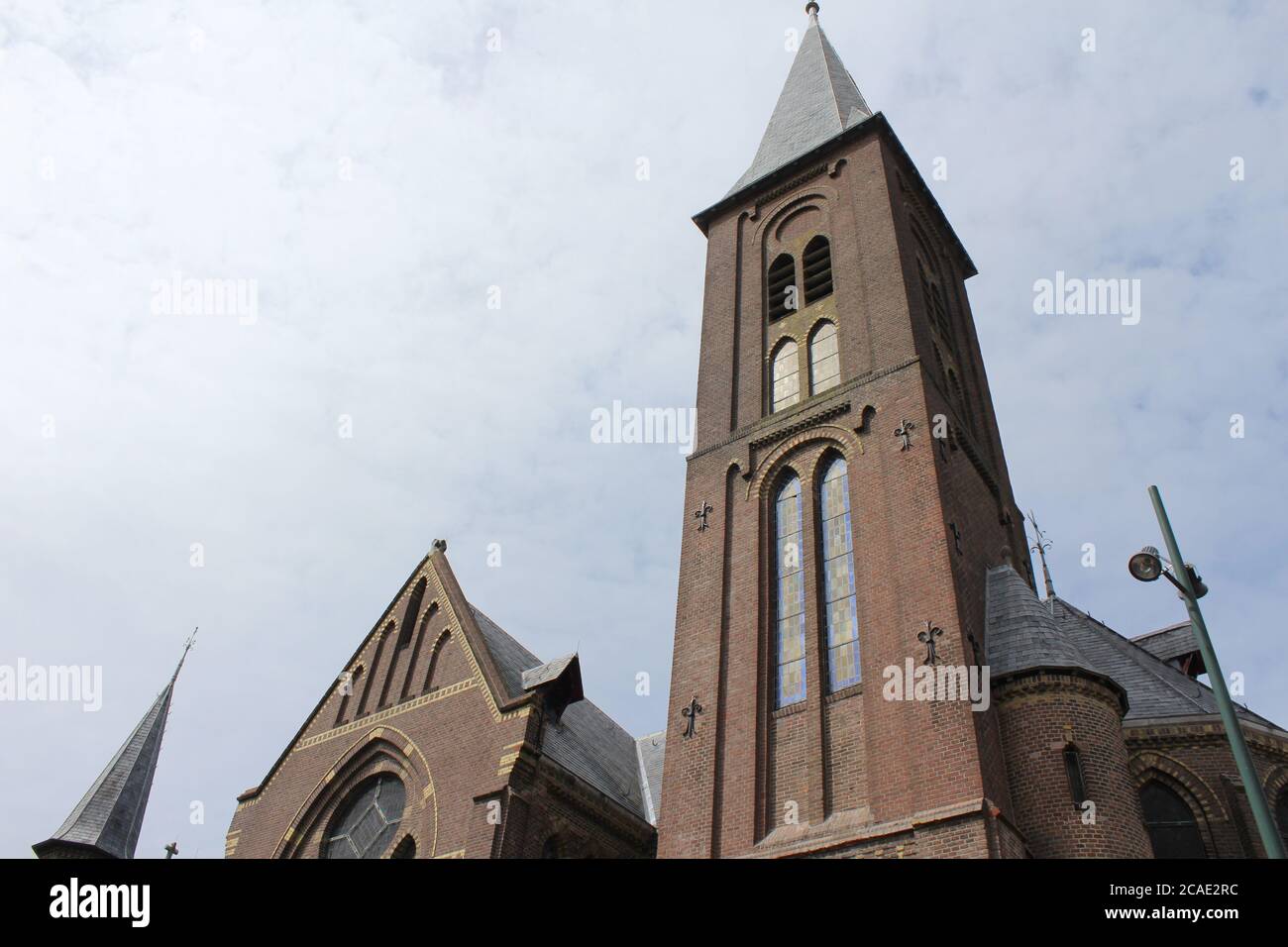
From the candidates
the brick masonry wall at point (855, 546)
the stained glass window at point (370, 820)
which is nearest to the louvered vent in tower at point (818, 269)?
the brick masonry wall at point (855, 546)

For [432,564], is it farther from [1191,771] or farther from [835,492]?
[1191,771]

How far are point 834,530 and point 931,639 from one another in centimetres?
390

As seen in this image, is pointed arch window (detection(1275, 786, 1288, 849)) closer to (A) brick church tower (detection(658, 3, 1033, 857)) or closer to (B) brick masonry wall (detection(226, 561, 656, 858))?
(A) brick church tower (detection(658, 3, 1033, 857))

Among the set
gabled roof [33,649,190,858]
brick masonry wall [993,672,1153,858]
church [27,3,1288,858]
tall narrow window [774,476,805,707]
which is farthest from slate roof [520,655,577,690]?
gabled roof [33,649,190,858]

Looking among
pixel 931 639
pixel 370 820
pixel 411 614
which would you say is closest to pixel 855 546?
pixel 931 639

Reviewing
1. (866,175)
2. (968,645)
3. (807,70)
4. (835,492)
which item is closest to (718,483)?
(835,492)

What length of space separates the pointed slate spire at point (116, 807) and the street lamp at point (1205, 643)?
95.9ft

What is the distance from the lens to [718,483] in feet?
74.2

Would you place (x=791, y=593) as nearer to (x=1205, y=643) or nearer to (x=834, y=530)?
(x=834, y=530)

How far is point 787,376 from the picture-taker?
24500mm

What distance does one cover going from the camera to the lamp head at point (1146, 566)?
11086 millimetres

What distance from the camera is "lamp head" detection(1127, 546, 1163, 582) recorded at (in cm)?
1109

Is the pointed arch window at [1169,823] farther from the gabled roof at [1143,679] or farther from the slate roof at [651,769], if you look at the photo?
the slate roof at [651,769]
